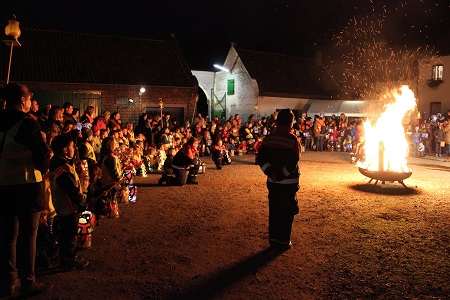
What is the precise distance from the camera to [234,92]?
1205 inches

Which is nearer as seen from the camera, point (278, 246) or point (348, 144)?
point (278, 246)

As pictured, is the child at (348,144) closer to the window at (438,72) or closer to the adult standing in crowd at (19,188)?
the window at (438,72)

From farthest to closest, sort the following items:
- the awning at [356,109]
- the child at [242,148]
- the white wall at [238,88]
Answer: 1. the white wall at [238,88]
2. the awning at [356,109]
3. the child at [242,148]

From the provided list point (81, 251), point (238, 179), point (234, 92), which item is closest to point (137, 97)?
point (234, 92)

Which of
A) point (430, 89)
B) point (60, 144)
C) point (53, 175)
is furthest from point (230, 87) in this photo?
point (53, 175)

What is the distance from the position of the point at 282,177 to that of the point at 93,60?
67.9 ft

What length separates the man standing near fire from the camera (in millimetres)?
5648

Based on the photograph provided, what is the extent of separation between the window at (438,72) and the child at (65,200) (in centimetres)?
2996

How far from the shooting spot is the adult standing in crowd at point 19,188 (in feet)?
13.1

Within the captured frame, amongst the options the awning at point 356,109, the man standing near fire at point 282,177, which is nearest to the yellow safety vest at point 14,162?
the man standing near fire at point 282,177

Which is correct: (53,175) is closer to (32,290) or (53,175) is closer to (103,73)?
(32,290)

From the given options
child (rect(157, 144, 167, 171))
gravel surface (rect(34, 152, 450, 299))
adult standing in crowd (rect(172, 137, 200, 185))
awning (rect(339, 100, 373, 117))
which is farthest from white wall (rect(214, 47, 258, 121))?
gravel surface (rect(34, 152, 450, 299))

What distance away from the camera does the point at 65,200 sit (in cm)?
491

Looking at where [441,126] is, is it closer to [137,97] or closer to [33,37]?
[137,97]
